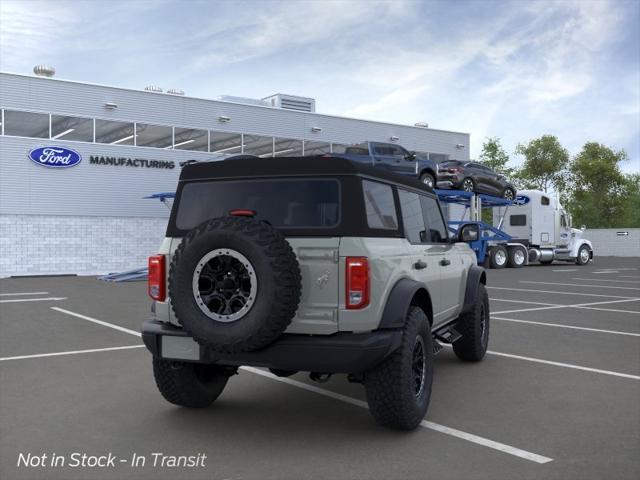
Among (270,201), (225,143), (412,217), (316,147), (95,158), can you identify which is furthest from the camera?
(316,147)

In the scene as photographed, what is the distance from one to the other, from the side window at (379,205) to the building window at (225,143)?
25097mm

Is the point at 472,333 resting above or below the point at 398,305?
below

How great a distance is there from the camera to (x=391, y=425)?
4676mm

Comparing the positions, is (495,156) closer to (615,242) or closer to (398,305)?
(615,242)

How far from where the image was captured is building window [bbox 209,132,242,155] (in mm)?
29562

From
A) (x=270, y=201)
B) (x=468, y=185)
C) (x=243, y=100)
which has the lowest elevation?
(x=270, y=201)

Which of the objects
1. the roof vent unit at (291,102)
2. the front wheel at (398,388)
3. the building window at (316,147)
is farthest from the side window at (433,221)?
Answer: the roof vent unit at (291,102)

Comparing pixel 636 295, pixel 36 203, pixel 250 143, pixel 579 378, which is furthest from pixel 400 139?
pixel 579 378

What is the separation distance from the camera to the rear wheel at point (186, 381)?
16.9 ft

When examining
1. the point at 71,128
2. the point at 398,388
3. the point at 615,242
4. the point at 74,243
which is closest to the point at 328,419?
the point at 398,388

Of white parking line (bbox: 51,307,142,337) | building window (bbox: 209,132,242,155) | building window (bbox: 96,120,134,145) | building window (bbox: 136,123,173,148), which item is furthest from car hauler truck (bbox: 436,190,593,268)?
white parking line (bbox: 51,307,142,337)

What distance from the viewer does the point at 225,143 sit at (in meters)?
29.9

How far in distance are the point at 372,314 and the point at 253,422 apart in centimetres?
138

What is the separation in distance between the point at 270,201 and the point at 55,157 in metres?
23.0
